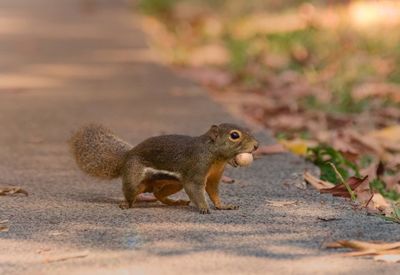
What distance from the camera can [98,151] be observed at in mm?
6418

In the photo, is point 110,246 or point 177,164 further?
point 177,164

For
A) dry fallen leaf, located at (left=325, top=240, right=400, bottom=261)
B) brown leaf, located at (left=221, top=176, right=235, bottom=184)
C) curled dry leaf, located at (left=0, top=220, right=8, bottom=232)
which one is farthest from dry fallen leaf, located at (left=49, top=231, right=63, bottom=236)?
brown leaf, located at (left=221, top=176, right=235, bottom=184)

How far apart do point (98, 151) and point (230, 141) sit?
876mm

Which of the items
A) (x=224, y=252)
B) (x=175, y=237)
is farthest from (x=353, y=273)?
(x=175, y=237)

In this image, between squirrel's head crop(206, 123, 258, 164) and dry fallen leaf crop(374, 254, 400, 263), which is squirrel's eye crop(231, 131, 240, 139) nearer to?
squirrel's head crop(206, 123, 258, 164)

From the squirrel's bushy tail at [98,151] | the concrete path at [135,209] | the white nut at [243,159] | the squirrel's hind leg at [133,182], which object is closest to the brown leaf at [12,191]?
the concrete path at [135,209]

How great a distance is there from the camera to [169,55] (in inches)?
575

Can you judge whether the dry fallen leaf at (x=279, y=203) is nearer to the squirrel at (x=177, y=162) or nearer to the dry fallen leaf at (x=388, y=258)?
the squirrel at (x=177, y=162)

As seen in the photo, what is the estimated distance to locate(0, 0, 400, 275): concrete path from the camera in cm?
481

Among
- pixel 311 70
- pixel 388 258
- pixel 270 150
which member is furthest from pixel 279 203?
pixel 311 70

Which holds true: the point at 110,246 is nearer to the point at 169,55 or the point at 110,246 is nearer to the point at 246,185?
the point at 246,185

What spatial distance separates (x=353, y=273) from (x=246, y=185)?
231cm

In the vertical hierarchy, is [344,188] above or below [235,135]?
below

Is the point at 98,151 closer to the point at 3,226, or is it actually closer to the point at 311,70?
the point at 3,226
